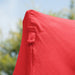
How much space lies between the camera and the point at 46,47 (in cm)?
78

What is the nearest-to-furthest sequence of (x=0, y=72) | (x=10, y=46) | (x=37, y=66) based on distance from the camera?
(x=37, y=66)
(x=0, y=72)
(x=10, y=46)

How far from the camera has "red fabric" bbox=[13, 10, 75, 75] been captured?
77 centimetres

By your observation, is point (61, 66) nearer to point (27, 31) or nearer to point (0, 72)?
point (27, 31)

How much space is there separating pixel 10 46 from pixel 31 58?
23.1 ft

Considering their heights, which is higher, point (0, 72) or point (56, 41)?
point (56, 41)

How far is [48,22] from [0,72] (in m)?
6.63

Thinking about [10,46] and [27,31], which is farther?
[10,46]

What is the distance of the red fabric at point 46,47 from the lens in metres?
0.77

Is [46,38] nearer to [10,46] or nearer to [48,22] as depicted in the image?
[48,22]

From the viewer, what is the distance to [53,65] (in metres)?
0.77

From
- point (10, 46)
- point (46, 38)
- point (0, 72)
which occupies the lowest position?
point (0, 72)

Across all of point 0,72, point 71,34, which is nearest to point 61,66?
point 71,34

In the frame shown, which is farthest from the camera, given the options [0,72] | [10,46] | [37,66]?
[10,46]

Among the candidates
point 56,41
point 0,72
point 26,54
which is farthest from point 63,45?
point 0,72
